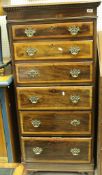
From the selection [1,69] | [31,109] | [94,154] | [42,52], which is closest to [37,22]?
[42,52]

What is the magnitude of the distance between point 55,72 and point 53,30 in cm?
26

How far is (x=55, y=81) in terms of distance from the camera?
1702mm

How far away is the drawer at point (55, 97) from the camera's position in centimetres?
171

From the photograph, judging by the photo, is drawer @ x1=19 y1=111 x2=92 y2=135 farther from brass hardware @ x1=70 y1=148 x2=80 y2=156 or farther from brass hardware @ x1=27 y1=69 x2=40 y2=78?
brass hardware @ x1=27 y1=69 x2=40 y2=78

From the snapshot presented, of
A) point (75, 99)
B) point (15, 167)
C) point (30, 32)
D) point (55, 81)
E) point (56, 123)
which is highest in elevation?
point (30, 32)

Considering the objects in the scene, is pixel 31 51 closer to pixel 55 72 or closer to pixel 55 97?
pixel 55 72

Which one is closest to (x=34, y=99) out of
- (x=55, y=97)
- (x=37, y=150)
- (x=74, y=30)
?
(x=55, y=97)

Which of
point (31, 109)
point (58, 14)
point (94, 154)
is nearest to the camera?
point (58, 14)

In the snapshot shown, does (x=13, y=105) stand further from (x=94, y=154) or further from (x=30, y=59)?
(x=94, y=154)

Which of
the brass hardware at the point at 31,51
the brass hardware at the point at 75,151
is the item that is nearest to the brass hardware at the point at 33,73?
the brass hardware at the point at 31,51

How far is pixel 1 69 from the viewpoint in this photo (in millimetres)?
1808

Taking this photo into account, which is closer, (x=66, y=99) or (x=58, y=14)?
(x=58, y=14)

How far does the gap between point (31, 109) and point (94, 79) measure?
45 centimetres

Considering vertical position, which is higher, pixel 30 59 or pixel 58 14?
pixel 58 14
